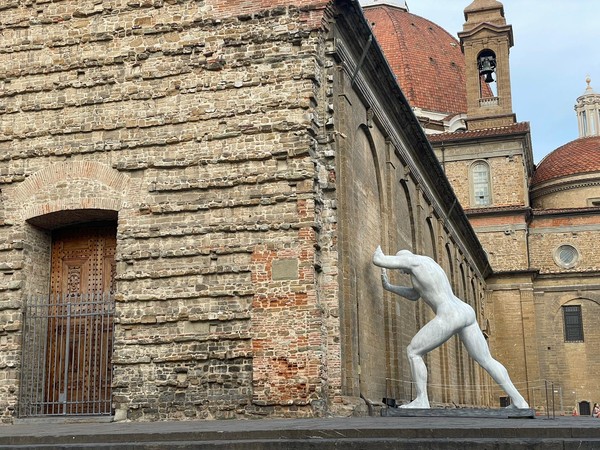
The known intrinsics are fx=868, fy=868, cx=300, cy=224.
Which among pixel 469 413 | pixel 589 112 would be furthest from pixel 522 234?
pixel 469 413

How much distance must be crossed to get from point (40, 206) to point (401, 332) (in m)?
8.82

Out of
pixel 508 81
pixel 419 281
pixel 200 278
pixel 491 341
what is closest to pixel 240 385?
pixel 200 278

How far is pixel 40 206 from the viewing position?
15.3 metres

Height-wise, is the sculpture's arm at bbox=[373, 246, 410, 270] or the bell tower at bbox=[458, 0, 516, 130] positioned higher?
the bell tower at bbox=[458, 0, 516, 130]

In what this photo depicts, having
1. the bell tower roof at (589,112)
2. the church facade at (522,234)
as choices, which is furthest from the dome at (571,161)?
the bell tower roof at (589,112)

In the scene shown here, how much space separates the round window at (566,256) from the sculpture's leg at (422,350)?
3164cm

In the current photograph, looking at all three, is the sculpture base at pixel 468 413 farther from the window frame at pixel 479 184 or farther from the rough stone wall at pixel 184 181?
the window frame at pixel 479 184

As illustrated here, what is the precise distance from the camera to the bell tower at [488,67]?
152 ft

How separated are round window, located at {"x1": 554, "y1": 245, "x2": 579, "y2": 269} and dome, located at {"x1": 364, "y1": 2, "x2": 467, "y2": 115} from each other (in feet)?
37.2

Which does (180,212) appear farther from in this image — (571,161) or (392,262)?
(571,161)

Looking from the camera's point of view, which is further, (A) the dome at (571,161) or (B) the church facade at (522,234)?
(A) the dome at (571,161)

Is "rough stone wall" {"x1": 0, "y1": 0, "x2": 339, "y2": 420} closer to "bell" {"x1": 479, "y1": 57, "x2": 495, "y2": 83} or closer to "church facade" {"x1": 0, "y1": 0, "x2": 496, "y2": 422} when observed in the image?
"church facade" {"x1": 0, "y1": 0, "x2": 496, "y2": 422}

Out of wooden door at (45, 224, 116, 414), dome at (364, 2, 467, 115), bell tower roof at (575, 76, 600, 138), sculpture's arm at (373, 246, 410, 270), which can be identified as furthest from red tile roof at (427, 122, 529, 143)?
wooden door at (45, 224, 116, 414)

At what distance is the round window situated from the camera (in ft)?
147
